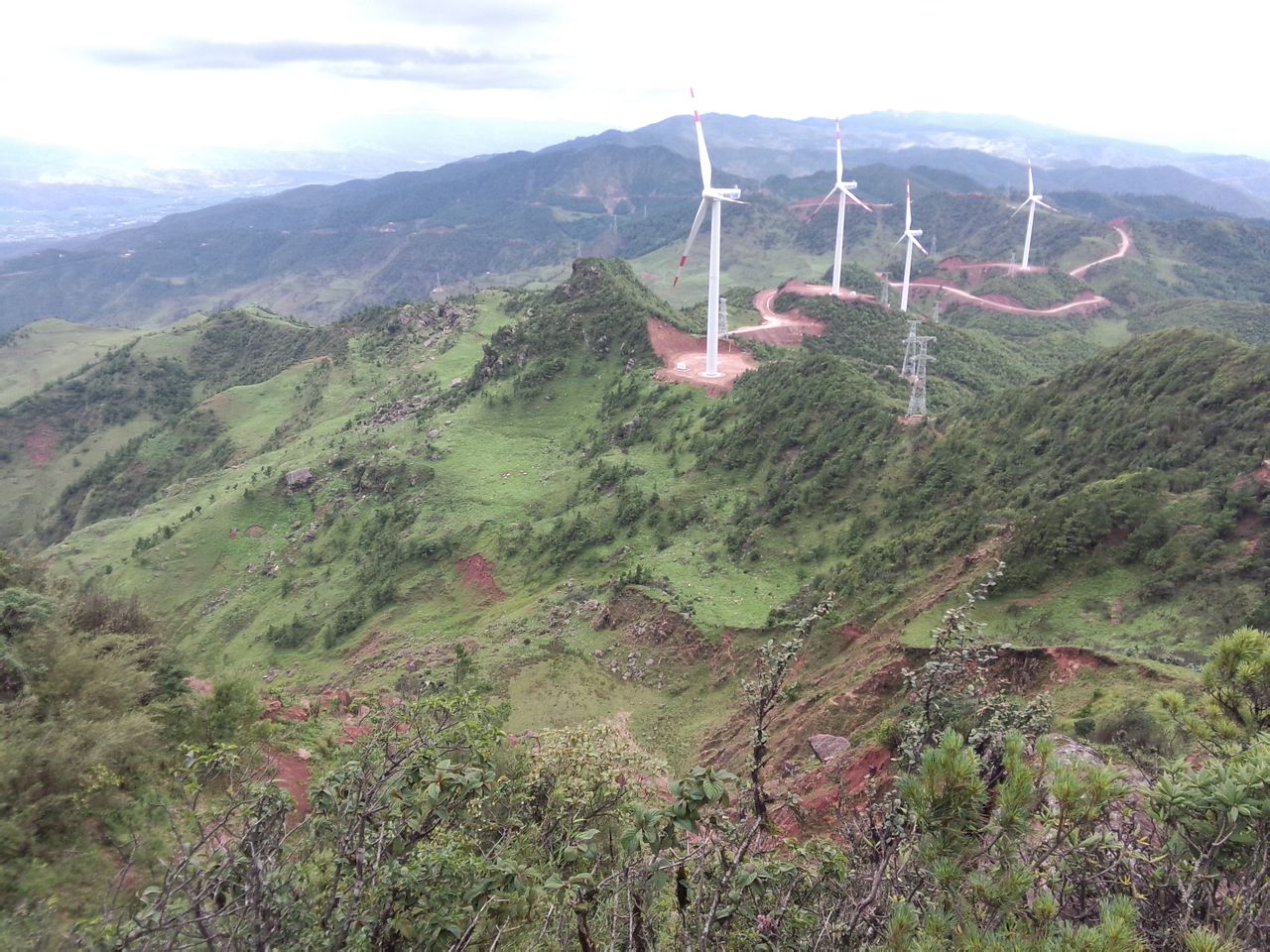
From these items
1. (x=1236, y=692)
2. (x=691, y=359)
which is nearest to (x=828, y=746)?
(x=1236, y=692)

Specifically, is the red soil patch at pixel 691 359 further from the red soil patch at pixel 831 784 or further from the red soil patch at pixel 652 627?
the red soil patch at pixel 831 784

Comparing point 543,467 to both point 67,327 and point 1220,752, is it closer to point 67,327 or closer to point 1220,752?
point 1220,752

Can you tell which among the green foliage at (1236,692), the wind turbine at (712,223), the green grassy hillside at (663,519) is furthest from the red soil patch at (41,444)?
the green foliage at (1236,692)

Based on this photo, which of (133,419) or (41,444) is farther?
(133,419)

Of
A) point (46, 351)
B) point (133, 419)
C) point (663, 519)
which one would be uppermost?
point (663, 519)

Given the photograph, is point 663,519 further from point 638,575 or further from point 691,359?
point 691,359

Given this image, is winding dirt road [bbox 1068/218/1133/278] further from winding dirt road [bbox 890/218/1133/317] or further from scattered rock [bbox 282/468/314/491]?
scattered rock [bbox 282/468/314/491]

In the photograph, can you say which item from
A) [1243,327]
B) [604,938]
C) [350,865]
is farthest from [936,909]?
[1243,327]
